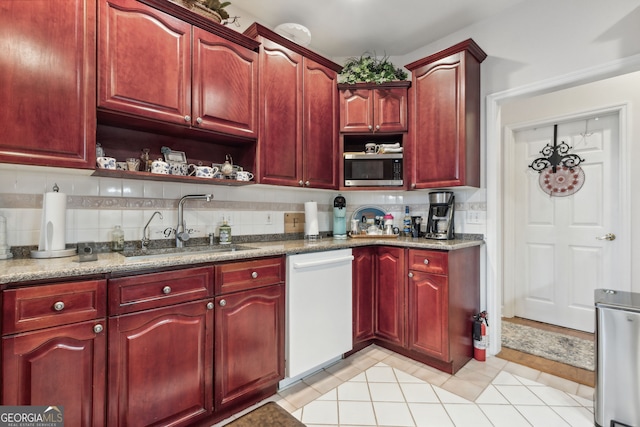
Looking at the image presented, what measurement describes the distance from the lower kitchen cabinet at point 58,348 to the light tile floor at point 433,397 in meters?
0.73

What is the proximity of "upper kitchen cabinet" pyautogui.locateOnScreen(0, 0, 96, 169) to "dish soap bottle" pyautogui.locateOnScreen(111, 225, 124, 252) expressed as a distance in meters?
0.47

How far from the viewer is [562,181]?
2932mm

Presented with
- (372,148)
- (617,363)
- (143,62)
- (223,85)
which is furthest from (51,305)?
(617,363)

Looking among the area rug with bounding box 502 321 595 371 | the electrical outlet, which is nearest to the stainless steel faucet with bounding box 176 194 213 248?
the electrical outlet

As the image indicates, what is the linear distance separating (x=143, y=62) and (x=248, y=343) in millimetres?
1644

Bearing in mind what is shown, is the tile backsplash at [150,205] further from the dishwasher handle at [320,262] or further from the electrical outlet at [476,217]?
the dishwasher handle at [320,262]

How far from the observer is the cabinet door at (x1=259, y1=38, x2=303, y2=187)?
2.12 metres

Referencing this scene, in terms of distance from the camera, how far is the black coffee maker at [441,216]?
247cm

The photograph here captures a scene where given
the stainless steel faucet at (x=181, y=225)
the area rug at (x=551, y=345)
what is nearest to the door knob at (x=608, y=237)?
the area rug at (x=551, y=345)

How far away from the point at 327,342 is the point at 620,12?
286 cm

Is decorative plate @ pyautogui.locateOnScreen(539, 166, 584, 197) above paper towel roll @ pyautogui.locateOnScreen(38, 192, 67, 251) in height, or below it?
above

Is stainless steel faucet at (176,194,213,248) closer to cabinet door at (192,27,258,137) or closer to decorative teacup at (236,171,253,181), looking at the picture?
decorative teacup at (236,171,253,181)

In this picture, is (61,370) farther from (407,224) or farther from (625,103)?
(625,103)

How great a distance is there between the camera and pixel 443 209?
8.34 feet
